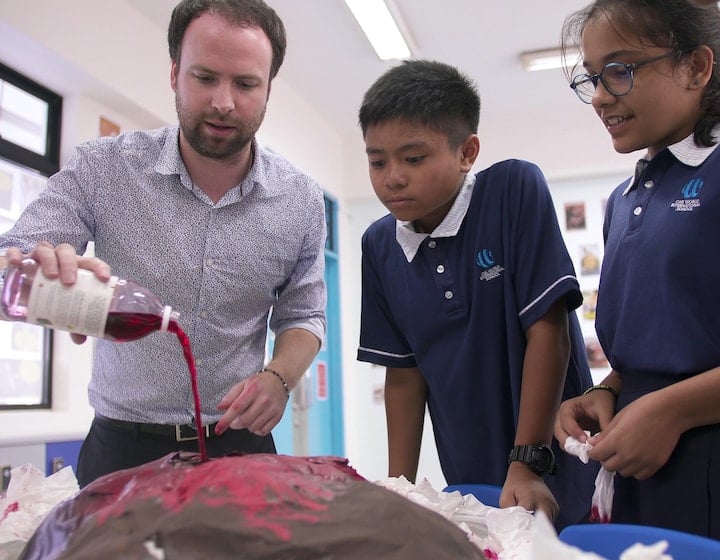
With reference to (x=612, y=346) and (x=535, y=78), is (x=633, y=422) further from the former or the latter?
(x=535, y=78)

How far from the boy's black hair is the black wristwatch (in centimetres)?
56

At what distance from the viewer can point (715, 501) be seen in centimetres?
99

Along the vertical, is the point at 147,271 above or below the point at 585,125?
below

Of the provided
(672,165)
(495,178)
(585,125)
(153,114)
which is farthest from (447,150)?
(585,125)

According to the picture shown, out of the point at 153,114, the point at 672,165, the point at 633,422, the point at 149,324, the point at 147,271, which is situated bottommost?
the point at 633,422

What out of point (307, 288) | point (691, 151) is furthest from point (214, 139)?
point (691, 151)

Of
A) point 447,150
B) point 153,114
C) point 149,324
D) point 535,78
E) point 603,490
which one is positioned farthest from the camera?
point 535,78

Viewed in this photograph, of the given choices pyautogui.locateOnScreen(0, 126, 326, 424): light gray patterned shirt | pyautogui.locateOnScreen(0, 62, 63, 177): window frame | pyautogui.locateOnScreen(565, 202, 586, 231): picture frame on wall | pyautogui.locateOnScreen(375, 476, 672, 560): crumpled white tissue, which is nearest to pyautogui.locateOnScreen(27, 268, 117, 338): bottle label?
pyautogui.locateOnScreen(375, 476, 672, 560): crumpled white tissue

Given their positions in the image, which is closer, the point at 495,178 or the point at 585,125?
the point at 495,178

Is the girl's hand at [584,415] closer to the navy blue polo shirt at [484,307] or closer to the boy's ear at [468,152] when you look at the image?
the navy blue polo shirt at [484,307]

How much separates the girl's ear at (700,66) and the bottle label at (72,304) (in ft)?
2.90

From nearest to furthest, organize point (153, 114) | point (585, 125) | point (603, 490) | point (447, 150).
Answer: point (603, 490) → point (447, 150) → point (153, 114) → point (585, 125)

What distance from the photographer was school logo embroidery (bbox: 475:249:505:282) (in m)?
1.33

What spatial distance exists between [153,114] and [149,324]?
9.89 ft
